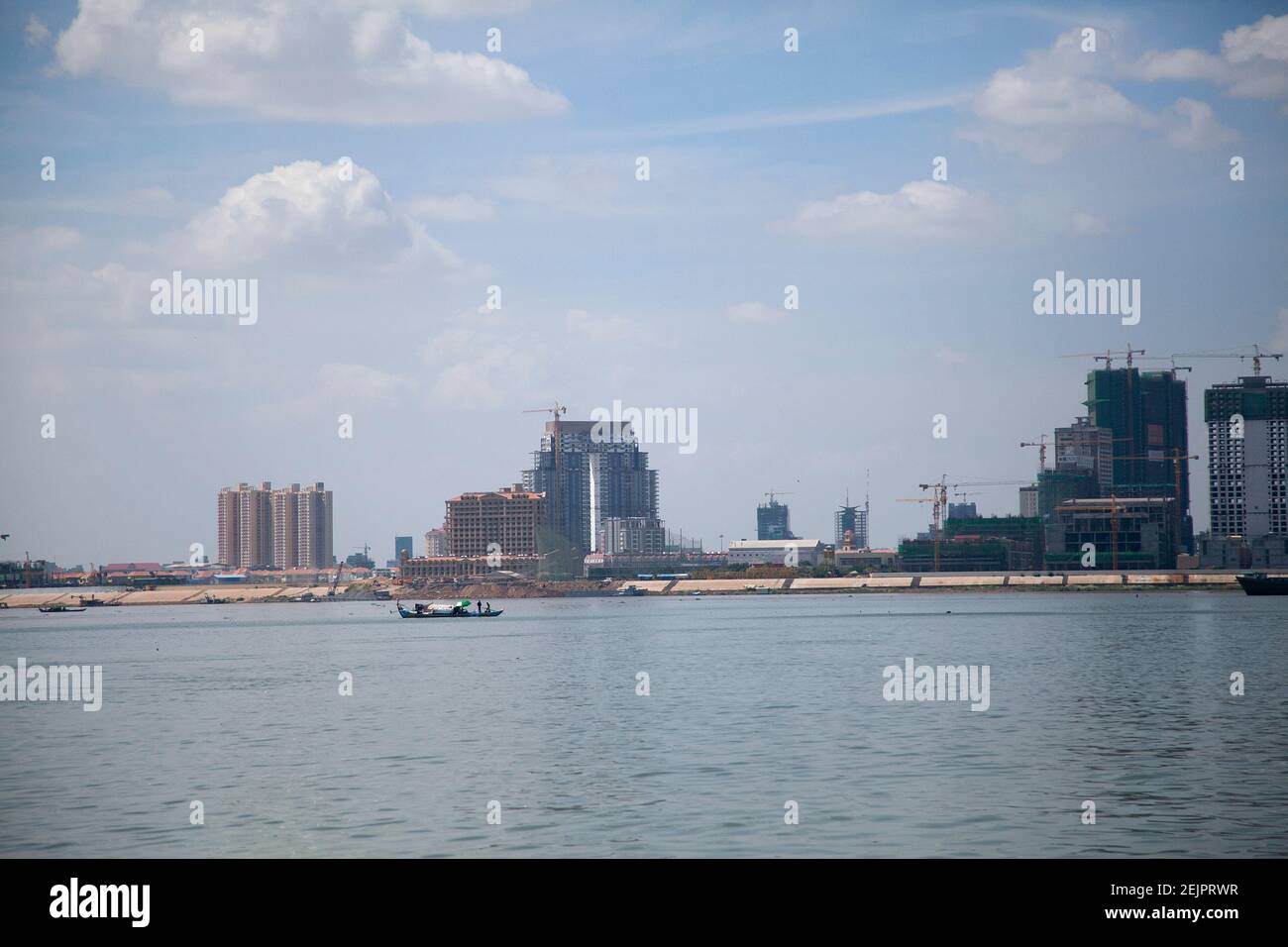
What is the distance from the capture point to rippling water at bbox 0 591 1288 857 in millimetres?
31641

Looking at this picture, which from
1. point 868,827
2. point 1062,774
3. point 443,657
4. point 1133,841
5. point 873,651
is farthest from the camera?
point 443,657

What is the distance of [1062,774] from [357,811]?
21.1 metres

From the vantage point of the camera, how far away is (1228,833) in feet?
100

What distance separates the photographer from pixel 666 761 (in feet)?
145

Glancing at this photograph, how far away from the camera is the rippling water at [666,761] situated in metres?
31.6
